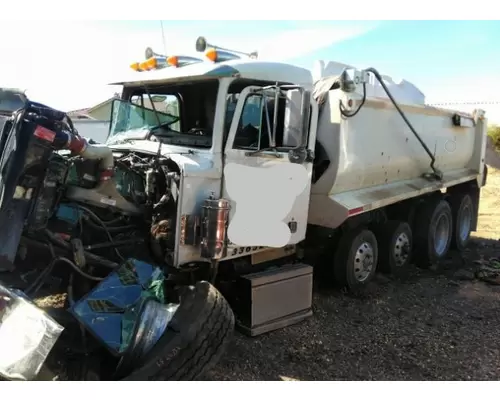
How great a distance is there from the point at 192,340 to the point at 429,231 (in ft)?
16.4

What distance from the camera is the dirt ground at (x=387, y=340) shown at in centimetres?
401

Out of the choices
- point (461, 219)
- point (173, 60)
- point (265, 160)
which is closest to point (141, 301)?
point (265, 160)

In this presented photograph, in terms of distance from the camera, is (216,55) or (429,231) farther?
(429,231)

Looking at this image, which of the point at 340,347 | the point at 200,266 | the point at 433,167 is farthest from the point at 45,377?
the point at 433,167

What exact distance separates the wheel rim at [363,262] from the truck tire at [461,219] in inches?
125

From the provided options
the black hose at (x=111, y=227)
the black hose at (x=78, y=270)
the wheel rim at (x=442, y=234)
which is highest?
the black hose at (x=111, y=227)

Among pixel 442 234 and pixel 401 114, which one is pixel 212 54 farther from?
pixel 442 234

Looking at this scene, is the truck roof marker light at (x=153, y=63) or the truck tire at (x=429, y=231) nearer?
→ the truck roof marker light at (x=153, y=63)

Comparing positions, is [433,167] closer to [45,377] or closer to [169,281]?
[169,281]

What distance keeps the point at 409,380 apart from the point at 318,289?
2116mm

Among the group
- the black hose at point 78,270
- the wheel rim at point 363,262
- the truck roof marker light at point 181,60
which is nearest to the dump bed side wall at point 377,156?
the wheel rim at point 363,262

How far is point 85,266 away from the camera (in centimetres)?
379

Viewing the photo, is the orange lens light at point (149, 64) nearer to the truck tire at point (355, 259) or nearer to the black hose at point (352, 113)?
the black hose at point (352, 113)

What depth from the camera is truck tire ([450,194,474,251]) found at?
28.1 ft
